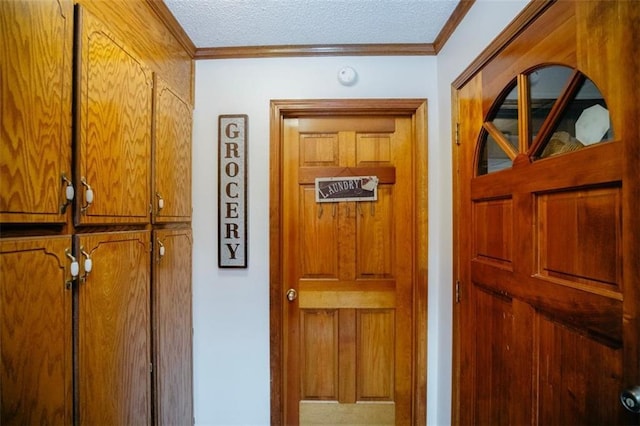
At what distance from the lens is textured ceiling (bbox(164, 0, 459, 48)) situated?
4.54 ft

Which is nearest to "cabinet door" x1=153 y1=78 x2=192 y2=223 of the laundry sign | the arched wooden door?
the laundry sign

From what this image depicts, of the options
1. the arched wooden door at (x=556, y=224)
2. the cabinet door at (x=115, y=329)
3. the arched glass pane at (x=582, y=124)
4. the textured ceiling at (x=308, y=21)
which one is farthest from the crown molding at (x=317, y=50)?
the cabinet door at (x=115, y=329)

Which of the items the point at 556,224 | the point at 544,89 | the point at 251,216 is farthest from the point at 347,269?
the point at 544,89

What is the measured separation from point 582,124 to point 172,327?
5.84 ft

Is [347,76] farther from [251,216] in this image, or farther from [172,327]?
[172,327]

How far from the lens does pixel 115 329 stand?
104 centimetres

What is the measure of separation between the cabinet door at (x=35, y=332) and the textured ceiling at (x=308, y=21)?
123 cm

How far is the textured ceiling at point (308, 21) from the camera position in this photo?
138cm

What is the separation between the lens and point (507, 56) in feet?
3.57

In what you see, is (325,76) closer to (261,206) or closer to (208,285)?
(261,206)

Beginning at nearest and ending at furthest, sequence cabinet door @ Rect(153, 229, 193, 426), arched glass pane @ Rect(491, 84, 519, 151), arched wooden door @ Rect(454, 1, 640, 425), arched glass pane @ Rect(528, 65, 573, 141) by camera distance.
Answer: arched wooden door @ Rect(454, 1, 640, 425) < arched glass pane @ Rect(528, 65, 573, 141) < arched glass pane @ Rect(491, 84, 519, 151) < cabinet door @ Rect(153, 229, 193, 426)

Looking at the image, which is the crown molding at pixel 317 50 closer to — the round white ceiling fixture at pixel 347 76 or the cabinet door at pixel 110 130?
the round white ceiling fixture at pixel 347 76

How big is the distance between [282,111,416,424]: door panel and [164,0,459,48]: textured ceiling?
0.44 meters

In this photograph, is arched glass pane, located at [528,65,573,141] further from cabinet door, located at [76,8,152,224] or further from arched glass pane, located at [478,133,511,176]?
cabinet door, located at [76,8,152,224]
